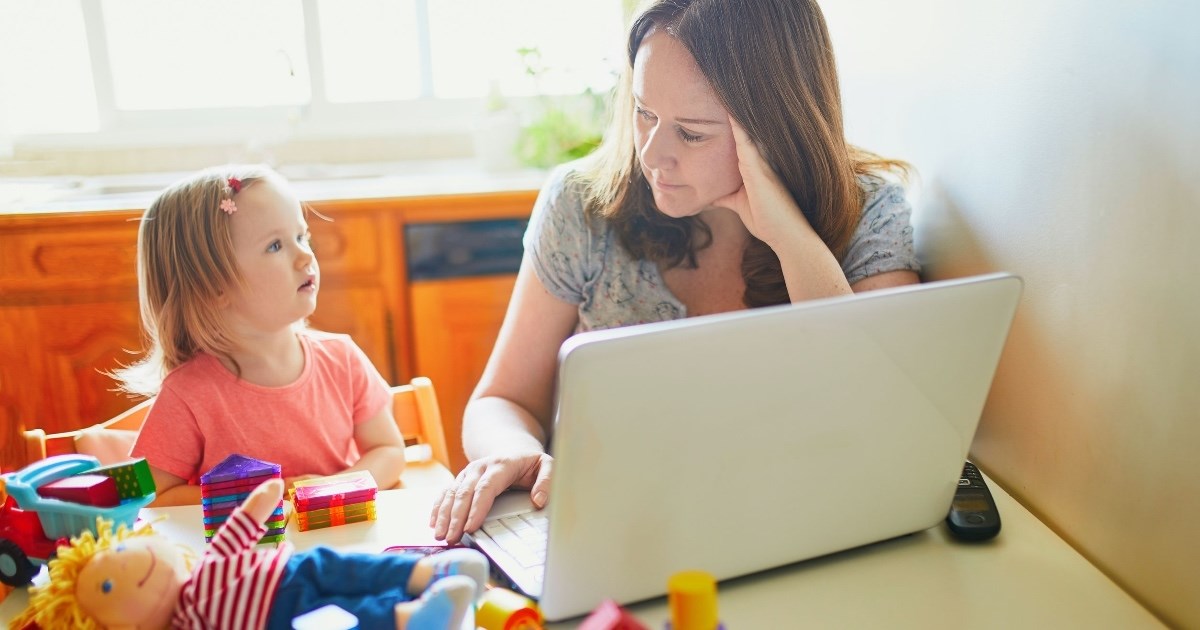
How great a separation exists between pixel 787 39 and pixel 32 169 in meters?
2.31

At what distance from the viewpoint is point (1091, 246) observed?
899 millimetres

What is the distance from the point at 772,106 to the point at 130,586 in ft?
2.82

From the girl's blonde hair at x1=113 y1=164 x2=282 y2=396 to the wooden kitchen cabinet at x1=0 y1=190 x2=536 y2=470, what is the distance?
0.85 m

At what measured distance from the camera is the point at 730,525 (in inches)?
31.1

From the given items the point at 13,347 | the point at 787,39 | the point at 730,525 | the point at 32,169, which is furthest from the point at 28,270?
the point at 730,525

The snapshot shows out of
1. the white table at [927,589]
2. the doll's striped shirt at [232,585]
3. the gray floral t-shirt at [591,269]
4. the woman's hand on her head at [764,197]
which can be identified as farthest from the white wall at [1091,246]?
the doll's striped shirt at [232,585]

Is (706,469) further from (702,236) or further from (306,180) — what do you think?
(306,180)

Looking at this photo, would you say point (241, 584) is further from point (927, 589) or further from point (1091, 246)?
point (1091, 246)

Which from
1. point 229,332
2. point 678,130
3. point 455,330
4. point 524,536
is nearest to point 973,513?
point 524,536

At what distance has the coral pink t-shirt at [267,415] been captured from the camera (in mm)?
1310

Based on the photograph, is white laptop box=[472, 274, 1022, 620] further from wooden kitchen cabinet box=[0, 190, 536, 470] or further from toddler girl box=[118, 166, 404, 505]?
wooden kitchen cabinet box=[0, 190, 536, 470]

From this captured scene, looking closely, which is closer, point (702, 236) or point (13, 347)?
point (702, 236)

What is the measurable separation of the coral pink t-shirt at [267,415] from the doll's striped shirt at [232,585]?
0.63m

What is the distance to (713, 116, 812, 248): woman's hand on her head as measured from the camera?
3.88ft
